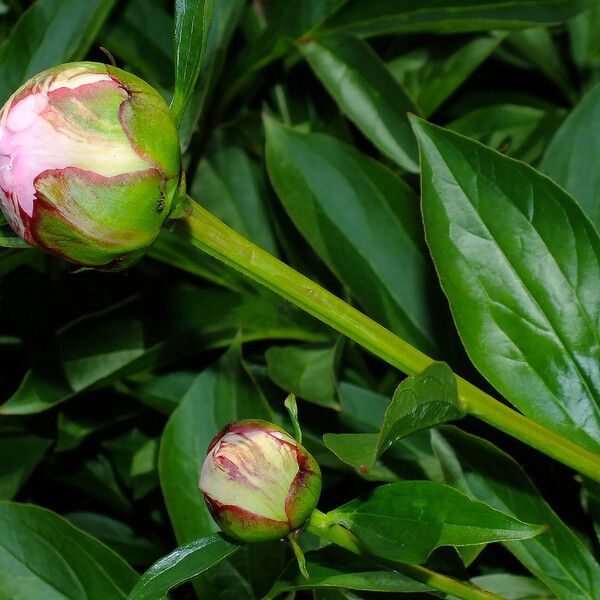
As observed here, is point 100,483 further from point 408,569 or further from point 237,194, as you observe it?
point 408,569

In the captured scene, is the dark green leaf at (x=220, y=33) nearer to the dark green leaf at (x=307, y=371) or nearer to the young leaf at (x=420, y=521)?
the dark green leaf at (x=307, y=371)

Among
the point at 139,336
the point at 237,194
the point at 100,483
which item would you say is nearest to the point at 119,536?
the point at 100,483

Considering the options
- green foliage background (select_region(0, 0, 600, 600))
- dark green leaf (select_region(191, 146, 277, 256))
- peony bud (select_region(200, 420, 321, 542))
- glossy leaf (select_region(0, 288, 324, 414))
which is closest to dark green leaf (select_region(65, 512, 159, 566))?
green foliage background (select_region(0, 0, 600, 600))

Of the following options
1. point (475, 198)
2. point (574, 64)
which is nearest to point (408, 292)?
point (475, 198)

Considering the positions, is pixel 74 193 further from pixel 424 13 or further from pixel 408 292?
pixel 424 13

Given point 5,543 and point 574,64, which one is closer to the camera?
point 5,543

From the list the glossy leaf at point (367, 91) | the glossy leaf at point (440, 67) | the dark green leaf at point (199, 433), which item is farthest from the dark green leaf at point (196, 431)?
the glossy leaf at point (440, 67)
